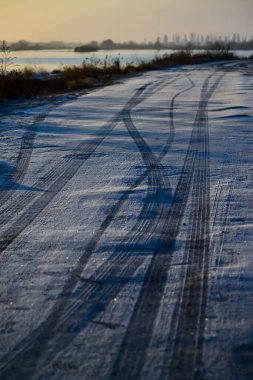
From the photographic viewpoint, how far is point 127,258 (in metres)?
3.51

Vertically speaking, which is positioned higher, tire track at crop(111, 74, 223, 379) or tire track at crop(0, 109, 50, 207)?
tire track at crop(0, 109, 50, 207)

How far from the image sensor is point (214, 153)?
6461 millimetres

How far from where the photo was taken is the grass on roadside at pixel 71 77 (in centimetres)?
1451

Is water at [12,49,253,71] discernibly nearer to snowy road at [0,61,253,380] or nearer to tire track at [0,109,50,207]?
tire track at [0,109,50,207]

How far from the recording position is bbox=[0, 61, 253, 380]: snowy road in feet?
8.16

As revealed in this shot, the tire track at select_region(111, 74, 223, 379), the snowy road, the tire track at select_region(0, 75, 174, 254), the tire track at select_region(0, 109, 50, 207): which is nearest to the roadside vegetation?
the tire track at select_region(0, 109, 50, 207)

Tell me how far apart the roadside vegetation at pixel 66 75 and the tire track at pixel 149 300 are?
10.5 m

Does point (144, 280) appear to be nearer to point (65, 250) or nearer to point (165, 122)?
point (65, 250)

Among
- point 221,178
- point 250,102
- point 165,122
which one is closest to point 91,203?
point 221,178

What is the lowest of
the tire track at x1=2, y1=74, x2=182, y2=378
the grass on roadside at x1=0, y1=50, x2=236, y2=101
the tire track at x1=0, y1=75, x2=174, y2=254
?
the tire track at x1=2, y1=74, x2=182, y2=378

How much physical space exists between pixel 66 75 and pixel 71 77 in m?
0.35

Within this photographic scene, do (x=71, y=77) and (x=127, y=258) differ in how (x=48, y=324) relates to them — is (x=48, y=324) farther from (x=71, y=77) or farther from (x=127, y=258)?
(x=71, y=77)

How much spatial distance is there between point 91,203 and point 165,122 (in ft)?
15.5

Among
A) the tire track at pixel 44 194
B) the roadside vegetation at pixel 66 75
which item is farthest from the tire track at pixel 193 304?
the roadside vegetation at pixel 66 75
